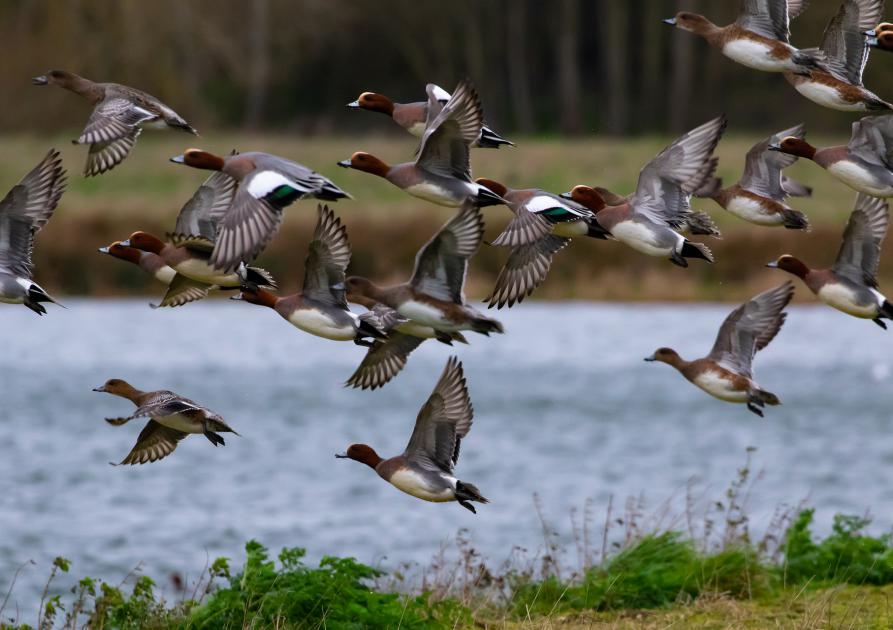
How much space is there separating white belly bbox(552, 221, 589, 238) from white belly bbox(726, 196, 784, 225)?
91 centimetres

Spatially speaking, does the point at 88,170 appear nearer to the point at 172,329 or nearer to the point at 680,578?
the point at 680,578

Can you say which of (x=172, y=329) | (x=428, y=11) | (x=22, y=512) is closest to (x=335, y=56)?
(x=428, y=11)

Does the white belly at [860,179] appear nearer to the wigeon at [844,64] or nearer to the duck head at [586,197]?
the wigeon at [844,64]

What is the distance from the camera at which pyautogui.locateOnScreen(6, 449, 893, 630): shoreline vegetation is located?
7.50 metres

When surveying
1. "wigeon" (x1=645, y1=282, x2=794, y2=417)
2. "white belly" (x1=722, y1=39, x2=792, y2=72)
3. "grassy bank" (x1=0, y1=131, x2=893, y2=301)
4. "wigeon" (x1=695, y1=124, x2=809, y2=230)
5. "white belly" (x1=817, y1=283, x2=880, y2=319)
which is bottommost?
"grassy bank" (x1=0, y1=131, x2=893, y2=301)

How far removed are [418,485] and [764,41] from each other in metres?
2.43

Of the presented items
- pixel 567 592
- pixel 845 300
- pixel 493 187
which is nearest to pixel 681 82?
pixel 567 592

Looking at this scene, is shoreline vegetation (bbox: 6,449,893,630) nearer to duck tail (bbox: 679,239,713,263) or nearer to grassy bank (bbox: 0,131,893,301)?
duck tail (bbox: 679,239,713,263)

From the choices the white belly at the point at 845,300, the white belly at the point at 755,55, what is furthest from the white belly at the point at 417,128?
the white belly at the point at 845,300

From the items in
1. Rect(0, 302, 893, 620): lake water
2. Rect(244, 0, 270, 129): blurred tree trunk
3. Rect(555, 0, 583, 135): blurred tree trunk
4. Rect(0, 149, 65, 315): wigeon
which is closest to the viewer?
Rect(0, 149, 65, 315): wigeon

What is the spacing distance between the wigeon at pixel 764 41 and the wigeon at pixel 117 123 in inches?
89.3

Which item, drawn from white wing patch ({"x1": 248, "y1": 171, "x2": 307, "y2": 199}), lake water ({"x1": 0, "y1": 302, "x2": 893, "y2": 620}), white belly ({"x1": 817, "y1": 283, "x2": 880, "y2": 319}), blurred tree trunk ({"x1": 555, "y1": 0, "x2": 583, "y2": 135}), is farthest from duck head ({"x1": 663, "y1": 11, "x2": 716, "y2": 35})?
blurred tree trunk ({"x1": 555, "y1": 0, "x2": 583, "y2": 135})

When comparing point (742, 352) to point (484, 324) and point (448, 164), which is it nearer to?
point (484, 324)

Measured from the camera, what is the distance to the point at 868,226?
7160 mm
